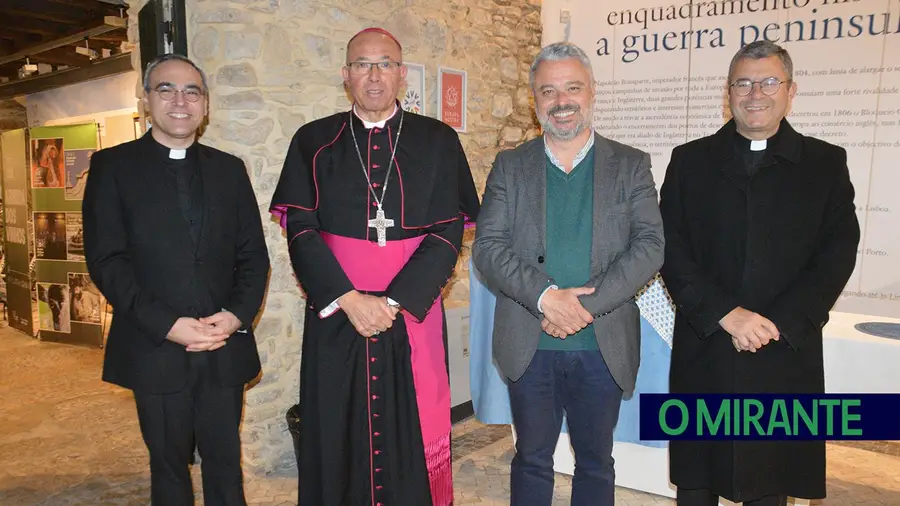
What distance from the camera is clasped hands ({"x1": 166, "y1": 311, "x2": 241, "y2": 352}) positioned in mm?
2049

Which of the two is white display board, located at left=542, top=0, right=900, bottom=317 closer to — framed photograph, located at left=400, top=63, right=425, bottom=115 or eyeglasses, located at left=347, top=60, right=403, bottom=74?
framed photograph, located at left=400, top=63, right=425, bottom=115

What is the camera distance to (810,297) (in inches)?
76.4

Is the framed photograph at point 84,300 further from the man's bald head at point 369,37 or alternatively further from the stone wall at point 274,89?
the man's bald head at point 369,37

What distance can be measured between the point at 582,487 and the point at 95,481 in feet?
8.37

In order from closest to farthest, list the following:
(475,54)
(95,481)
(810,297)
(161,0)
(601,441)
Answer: (810,297), (601,441), (161,0), (95,481), (475,54)

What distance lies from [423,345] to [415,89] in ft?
7.24

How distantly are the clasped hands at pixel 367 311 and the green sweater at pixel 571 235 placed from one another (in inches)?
20.2

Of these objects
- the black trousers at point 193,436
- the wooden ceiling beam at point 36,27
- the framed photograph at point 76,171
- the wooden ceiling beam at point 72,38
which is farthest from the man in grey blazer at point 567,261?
the framed photograph at point 76,171

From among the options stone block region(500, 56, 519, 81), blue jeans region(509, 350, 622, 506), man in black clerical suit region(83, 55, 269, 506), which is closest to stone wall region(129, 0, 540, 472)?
stone block region(500, 56, 519, 81)

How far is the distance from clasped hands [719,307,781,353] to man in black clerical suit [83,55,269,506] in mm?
1567

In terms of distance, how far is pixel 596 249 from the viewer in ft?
6.66

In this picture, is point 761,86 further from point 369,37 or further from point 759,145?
point 369,37

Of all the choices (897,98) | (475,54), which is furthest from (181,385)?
(897,98)

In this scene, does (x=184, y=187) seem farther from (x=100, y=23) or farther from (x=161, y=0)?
(x=100, y=23)
